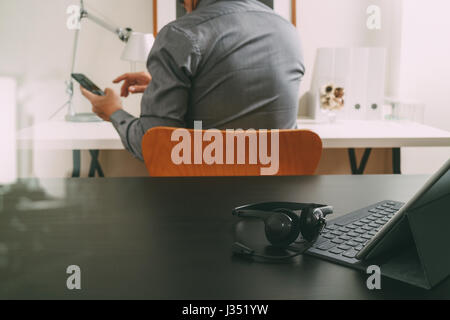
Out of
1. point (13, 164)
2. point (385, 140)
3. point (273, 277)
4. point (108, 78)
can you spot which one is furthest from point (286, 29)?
point (13, 164)

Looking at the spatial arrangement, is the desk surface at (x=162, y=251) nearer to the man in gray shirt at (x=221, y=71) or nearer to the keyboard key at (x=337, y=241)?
the keyboard key at (x=337, y=241)

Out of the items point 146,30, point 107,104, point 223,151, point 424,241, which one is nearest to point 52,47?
point 146,30

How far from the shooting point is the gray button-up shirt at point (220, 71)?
1196 mm

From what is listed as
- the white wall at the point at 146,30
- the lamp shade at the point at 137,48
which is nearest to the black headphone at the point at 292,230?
the lamp shade at the point at 137,48

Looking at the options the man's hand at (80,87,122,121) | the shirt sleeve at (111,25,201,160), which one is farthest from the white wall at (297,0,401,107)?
the shirt sleeve at (111,25,201,160)

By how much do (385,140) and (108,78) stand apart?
1.46m

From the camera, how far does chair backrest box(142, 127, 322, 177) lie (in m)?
0.94

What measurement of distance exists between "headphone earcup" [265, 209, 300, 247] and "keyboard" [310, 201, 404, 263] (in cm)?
2

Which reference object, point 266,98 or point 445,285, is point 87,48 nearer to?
point 266,98

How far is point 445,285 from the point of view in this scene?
0.36 metres

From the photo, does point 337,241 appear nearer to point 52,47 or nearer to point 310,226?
point 310,226

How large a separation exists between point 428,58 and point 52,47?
1.96 meters

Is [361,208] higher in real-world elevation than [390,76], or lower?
lower

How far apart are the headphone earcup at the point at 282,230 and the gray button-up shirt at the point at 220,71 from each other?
804 mm
